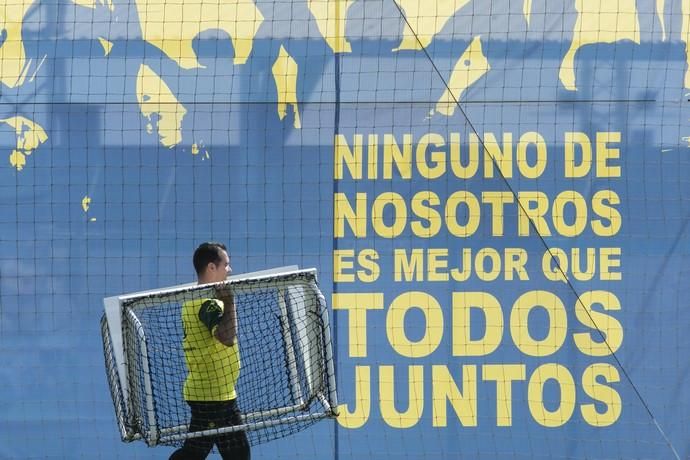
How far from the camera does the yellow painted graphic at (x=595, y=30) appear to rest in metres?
6.04

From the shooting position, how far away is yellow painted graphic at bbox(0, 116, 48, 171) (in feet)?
19.5

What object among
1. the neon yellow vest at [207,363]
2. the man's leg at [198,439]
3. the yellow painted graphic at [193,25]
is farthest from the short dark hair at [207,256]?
the yellow painted graphic at [193,25]

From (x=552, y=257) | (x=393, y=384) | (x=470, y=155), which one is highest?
(x=470, y=155)

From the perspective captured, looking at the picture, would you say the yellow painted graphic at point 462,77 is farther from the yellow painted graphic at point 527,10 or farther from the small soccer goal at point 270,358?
the small soccer goal at point 270,358

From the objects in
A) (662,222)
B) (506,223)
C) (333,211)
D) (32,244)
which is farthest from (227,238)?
(662,222)

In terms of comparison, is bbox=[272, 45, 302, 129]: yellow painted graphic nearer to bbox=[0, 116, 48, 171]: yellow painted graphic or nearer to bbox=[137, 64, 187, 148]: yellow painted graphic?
bbox=[137, 64, 187, 148]: yellow painted graphic

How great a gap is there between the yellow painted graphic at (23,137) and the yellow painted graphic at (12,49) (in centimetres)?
20

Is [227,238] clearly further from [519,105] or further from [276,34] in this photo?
[519,105]

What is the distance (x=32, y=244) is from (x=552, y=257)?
284cm

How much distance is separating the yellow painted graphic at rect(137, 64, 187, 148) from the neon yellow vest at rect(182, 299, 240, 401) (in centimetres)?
171

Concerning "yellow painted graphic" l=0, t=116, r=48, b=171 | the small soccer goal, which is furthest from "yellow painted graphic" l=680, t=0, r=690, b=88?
"yellow painted graphic" l=0, t=116, r=48, b=171

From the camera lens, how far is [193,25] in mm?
6039

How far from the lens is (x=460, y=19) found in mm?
6078

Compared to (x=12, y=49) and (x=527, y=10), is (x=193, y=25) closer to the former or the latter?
(x=12, y=49)
